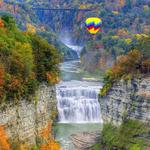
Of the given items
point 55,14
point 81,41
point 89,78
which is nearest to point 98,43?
point 89,78

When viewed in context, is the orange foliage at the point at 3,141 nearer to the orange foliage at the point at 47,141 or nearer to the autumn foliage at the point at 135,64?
the orange foliage at the point at 47,141

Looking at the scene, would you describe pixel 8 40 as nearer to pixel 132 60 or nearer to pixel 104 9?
pixel 132 60

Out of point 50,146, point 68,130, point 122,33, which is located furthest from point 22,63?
point 122,33

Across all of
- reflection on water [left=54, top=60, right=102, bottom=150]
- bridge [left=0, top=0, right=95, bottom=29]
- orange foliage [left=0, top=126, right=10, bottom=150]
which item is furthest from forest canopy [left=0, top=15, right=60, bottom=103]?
bridge [left=0, top=0, right=95, bottom=29]

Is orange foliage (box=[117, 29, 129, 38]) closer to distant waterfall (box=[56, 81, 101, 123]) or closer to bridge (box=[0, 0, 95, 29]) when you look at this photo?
bridge (box=[0, 0, 95, 29])

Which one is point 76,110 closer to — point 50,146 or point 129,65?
point 50,146

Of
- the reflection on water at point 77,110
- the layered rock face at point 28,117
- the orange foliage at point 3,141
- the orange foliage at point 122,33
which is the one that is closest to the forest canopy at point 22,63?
the layered rock face at point 28,117
